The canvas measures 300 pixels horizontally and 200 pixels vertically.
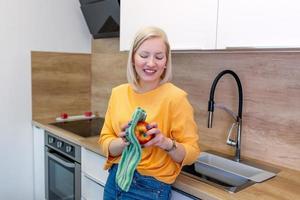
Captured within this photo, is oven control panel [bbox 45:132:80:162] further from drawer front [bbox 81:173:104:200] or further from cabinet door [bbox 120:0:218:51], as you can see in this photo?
cabinet door [bbox 120:0:218:51]

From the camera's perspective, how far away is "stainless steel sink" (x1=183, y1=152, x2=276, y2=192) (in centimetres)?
128

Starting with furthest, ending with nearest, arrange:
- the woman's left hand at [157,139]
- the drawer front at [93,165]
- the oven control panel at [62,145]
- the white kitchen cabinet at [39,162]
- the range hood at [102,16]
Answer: the white kitchen cabinet at [39,162], the range hood at [102,16], the oven control panel at [62,145], the drawer front at [93,165], the woman's left hand at [157,139]

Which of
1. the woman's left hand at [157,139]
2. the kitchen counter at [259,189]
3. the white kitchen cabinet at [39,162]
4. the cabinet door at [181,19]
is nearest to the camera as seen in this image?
the woman's left hand at [157,139]

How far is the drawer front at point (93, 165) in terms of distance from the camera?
1.54 m

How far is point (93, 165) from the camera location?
63.1 inches

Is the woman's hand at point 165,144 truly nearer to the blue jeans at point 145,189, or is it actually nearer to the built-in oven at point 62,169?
the blue jeans at point 145,189

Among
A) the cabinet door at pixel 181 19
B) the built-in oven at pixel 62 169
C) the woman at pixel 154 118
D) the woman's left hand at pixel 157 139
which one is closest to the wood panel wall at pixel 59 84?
the built-in oven at pixel 62 169

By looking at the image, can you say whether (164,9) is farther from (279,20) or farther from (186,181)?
(186,181)

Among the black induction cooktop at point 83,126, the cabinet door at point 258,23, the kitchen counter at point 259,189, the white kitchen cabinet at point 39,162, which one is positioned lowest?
the white kitchen cabinet at point 39,162

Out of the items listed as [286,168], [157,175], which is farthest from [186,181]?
[286,168]

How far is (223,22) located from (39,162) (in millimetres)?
1614

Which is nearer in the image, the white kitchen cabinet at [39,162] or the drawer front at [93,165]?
the drawer front at [93,165]

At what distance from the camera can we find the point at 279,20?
39.9 inches

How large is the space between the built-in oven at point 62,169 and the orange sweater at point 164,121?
2.44ft
